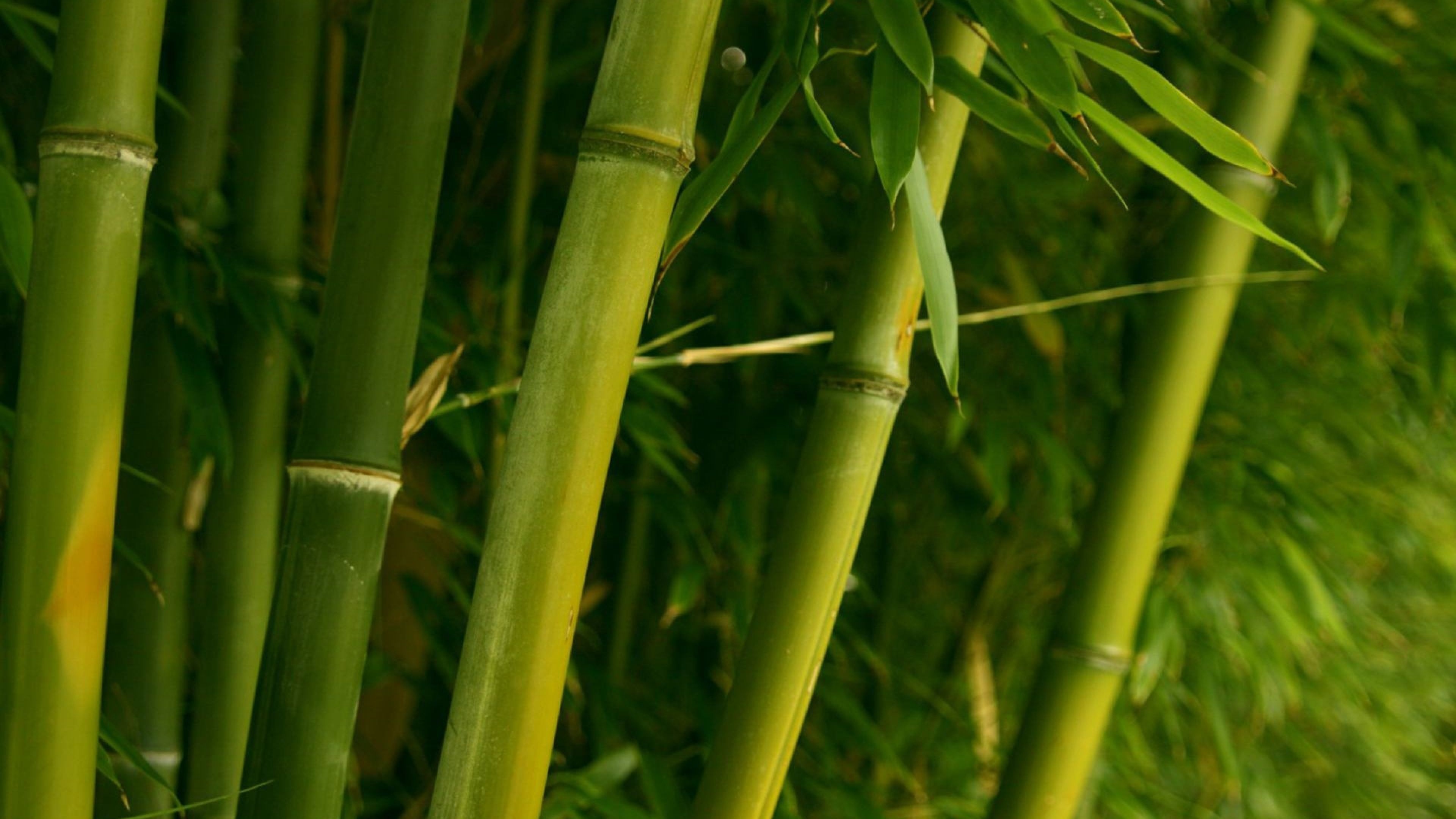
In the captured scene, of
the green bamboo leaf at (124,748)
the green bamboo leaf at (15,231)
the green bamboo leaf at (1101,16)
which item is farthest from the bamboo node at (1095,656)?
the green bamboo leaf at (15,231)

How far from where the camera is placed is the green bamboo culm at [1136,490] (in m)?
0.92

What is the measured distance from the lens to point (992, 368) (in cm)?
134

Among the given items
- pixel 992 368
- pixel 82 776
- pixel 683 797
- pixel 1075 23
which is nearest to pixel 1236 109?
pixel 1075 23

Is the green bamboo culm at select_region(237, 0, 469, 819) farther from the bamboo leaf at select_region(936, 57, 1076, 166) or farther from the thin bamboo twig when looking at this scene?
the bamboo leaf at select_region(936, 57, 1076, 166)

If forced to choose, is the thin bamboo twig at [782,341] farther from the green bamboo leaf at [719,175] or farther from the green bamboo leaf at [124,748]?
the green bamboo leaf at [124,748]

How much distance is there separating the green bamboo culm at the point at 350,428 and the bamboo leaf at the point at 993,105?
10.6 inches

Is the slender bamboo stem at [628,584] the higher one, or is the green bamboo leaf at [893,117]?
the green bamboo leaf at [893,117]

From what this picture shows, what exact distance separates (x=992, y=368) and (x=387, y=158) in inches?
34.1

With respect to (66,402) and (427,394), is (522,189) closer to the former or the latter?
(427,394)

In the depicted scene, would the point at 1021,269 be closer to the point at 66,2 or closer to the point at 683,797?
the point at 683,797

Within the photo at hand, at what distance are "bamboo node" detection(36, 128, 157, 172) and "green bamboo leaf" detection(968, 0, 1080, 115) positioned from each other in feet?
1.37

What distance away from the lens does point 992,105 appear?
63cm

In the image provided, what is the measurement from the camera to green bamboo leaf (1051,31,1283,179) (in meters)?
0.58

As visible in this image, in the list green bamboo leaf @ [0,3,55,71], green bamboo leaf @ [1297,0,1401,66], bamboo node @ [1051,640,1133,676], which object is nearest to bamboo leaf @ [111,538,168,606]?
green bamboo leaf @ [0,3,55,71]
